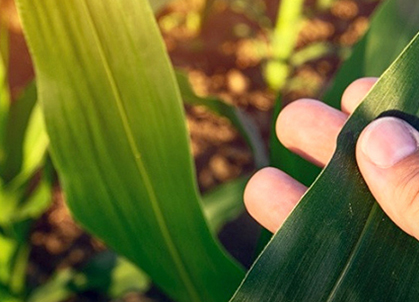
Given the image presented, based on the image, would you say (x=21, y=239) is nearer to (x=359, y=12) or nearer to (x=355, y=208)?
(x=355, y=208)

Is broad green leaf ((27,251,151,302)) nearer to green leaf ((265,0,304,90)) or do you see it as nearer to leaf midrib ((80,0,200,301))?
leaf midrib ((80,0,200,301))

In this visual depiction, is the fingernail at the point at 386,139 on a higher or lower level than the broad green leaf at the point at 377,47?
higher

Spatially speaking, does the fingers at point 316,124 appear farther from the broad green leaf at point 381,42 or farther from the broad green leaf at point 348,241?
the broad green leaf at point 348,241

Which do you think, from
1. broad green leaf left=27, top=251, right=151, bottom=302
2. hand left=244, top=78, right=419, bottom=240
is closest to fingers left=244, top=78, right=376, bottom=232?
hand left=244, top=78, right=419, bottom=240

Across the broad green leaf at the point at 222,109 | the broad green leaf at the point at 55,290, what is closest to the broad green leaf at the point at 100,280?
the broad green leaf at the point at 55,290

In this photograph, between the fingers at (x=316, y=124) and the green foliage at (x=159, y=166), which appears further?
the fingers at (x=316, y=124)

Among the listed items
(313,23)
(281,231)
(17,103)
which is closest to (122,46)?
(281,231)

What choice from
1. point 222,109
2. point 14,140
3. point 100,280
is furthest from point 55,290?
point 222,109
